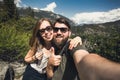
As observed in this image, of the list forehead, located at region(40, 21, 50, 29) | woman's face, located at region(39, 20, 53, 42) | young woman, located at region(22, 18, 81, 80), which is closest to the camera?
young woman, located at region(22, 18, 81, 80)

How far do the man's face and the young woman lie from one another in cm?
77

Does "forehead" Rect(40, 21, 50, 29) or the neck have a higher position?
"forehead" Rect(40, 21, 50, 29)

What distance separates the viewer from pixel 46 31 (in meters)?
3.21

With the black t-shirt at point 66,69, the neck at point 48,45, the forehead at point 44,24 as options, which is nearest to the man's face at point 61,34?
the black t-shirt at point 66,69

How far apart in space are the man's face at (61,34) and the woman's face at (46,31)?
2.83 feet

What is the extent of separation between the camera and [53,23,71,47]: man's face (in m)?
2.04

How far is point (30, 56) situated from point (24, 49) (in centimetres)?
Result: 1366

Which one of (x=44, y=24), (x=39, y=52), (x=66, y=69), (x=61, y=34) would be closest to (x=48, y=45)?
(x=39, y=52)

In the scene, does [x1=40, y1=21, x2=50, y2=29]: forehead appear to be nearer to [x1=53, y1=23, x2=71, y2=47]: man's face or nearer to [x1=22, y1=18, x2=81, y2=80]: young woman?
[x1=22, y1=18, x2=81, y2=80]: young woman

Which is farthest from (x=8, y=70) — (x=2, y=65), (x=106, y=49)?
(x=106, y=49)

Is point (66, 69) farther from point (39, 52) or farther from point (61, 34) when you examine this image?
point (39, 52)

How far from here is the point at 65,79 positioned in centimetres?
162

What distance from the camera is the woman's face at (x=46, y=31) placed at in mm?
3148

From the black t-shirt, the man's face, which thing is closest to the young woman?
the man's face
